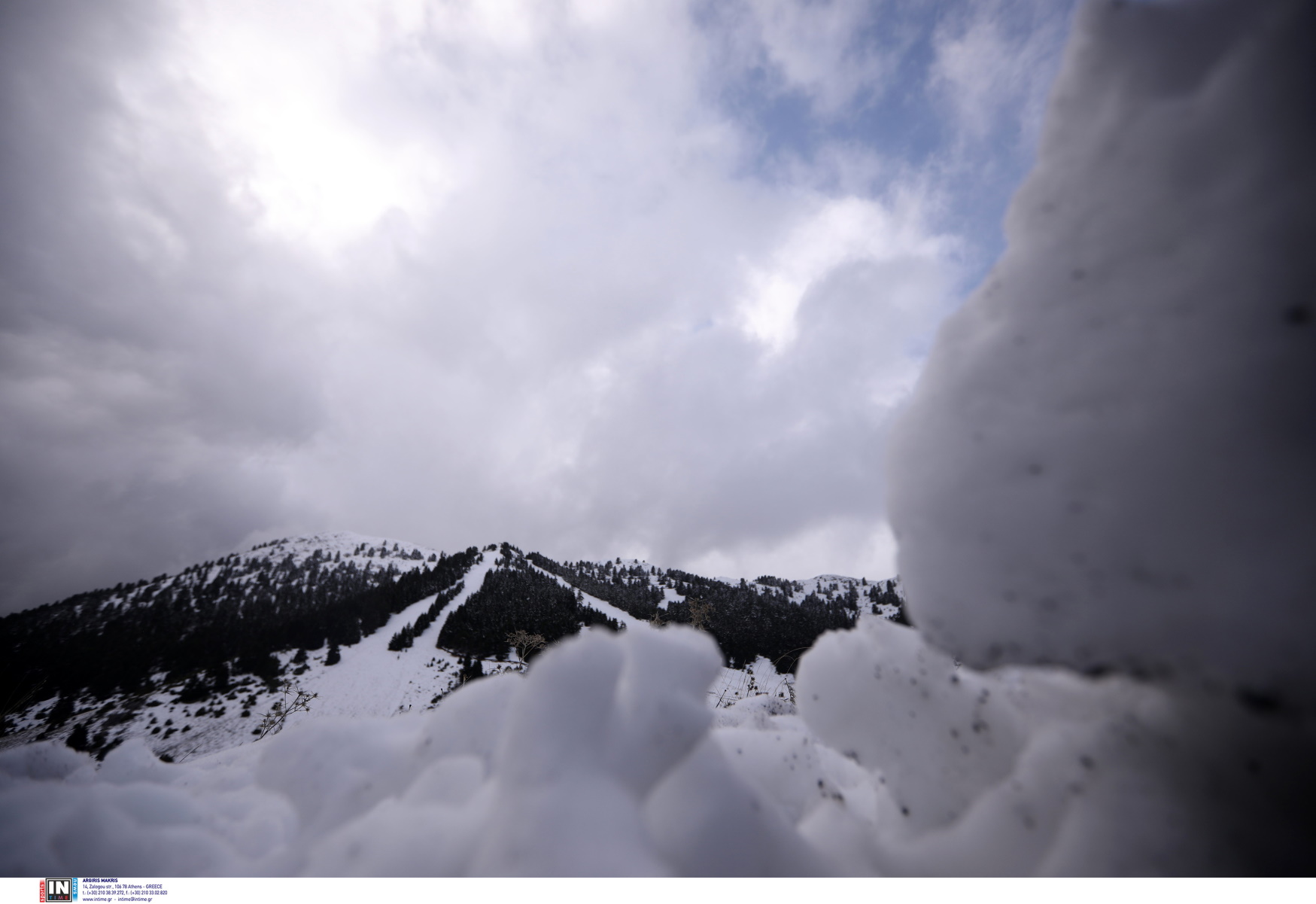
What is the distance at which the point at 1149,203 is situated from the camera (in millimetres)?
1983

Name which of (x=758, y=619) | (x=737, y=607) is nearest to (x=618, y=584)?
(x=737, y=607)

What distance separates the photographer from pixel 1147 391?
1839mm

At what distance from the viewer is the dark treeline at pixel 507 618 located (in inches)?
1452

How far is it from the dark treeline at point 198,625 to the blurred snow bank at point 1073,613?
44.3 meters

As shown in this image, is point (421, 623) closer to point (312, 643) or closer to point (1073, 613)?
point (312, 643)

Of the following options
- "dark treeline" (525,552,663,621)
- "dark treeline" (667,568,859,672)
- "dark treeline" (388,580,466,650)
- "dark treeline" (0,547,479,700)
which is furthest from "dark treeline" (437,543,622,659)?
"dark treeline" (667,568,859,672)

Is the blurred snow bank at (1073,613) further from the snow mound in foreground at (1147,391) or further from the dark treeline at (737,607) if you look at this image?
the dark treeline at (737,607)

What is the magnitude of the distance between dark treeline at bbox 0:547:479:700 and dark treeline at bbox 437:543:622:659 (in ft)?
35.0

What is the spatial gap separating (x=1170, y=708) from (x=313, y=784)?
15.1 ft

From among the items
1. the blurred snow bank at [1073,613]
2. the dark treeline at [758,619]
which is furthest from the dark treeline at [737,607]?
the blurred snow bank at [1073,613]

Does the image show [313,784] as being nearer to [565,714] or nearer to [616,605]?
[565,714]

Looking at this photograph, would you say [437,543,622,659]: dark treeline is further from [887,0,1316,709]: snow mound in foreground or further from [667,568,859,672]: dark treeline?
[887,0,1316,709]: snow mound in foreground

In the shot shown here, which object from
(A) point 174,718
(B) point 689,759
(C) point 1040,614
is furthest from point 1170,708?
(A) point 174,718
